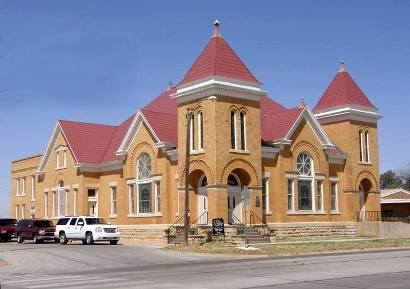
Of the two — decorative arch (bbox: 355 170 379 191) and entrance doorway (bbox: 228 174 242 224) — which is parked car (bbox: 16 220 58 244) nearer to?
entrance doorway (bbox: 228 174 242 224)

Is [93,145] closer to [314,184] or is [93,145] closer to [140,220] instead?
[140,220]

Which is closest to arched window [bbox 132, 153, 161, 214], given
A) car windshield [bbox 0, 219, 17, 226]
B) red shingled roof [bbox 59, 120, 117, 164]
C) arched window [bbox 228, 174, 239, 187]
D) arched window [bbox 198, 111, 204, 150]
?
arched window [bbox 198, 111, 204, 150]

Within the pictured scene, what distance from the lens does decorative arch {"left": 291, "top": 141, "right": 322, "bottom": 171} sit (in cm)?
4212

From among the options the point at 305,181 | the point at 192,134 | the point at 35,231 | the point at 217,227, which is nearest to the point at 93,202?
the point at 35,231

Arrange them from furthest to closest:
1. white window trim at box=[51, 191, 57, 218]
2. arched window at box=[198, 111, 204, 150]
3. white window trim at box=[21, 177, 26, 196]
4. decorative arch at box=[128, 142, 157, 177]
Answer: white window trim at box=[21, 177, 26, 196] → white window trim at box=[51, 191, 57, 218] → decorative arch at box=[128, 142, 157, 177] → arched window at box=[198, 111, 204, 150]

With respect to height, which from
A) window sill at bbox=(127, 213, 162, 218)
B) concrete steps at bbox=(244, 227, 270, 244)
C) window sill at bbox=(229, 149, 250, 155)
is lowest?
concrete steps at bbox=(244, 227, 270, 244)

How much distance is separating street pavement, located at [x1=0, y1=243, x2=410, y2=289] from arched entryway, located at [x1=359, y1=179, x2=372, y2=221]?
20643mm

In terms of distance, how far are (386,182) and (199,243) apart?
10233cm

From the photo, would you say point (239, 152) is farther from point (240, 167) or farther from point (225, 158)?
point (225, 158)

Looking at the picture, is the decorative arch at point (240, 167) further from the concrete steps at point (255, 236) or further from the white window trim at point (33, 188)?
the white window trim at point (33, 188)

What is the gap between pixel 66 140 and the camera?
51.1 m

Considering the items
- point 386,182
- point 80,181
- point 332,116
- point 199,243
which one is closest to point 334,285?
point 199,243

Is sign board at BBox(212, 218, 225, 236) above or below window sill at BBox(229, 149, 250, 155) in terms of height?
below

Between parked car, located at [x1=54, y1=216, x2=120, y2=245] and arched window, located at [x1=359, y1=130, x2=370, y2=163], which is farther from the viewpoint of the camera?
arched window, located at [x1=359, y1=130, x2=370, y2=163]
